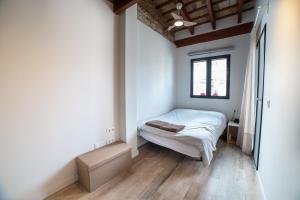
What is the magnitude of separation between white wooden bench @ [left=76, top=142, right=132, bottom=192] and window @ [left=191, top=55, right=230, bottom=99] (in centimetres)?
306

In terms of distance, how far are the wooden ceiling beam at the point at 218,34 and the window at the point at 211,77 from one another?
56 centimetres

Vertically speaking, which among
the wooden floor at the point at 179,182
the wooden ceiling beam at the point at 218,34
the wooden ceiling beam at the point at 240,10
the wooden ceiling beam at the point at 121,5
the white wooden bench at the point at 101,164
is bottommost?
the wooden floor at the point at 179,182

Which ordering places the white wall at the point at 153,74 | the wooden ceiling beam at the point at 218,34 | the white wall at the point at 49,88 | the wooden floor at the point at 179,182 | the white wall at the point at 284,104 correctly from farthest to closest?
1. the wooden ceiling beam at the point at 218,34
2. the white wall at the point at 153,74
3. the wooden floor at the point at 179,182
4. the white wall at the point at 49,88
5. the white wall at the point at 284,104

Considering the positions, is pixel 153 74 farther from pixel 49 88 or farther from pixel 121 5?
pixel 49 88

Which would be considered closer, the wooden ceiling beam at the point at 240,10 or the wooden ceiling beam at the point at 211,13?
the wooden ceiling beam at the point at 240,10

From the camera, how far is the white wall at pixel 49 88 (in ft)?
4.69

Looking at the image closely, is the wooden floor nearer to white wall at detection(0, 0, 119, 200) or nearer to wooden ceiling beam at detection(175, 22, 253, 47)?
white wall at detection(0, 0, 119, 200)

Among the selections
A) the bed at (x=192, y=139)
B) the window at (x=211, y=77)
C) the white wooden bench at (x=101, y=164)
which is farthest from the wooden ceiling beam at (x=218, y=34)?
the white wooden bench at (x=101, y=164)

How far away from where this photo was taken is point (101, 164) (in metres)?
1.88

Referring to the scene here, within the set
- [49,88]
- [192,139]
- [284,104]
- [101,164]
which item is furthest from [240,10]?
[101,164]

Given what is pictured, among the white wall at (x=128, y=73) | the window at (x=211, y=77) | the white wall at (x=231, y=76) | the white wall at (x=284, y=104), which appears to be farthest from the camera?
the window at (x=211, y=77)

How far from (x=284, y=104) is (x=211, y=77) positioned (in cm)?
309

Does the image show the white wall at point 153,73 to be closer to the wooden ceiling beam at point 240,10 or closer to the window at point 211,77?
the window at point 211,77

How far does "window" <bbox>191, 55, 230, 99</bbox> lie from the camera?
3.91 metres
